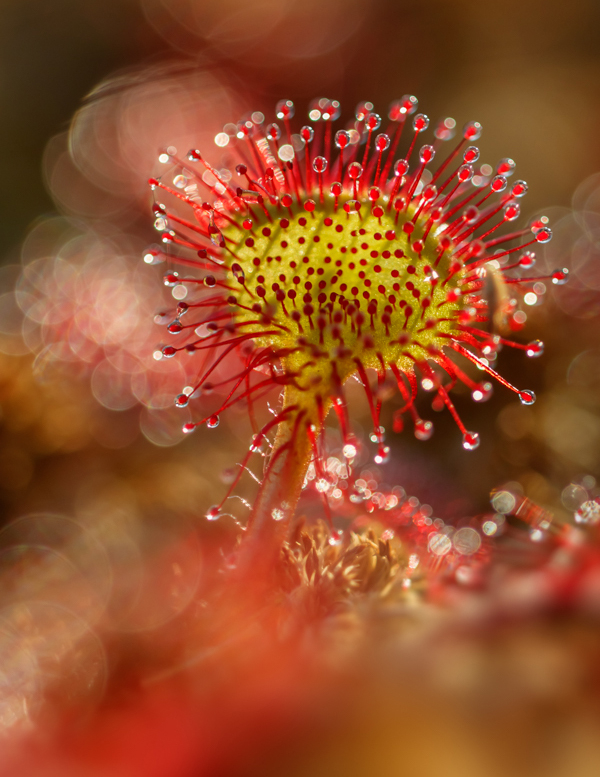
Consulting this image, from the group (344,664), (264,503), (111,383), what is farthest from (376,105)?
(344,664)

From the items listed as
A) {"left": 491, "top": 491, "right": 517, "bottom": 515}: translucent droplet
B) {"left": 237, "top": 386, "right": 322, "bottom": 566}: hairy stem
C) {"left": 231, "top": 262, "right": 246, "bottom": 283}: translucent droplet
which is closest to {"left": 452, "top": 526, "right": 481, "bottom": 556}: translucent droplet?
{"left": 491, "top": 491, "right": 517, "bottom": 515}: translucent droplet

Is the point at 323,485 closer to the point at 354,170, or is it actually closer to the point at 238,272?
the point at 238,272

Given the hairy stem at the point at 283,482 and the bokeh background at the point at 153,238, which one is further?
the bokeh background at the point at 153,238

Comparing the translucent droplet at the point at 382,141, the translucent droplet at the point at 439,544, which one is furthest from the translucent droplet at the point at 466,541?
the translucent droplet at the point at 382,141

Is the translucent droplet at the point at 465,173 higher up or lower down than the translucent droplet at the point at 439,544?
higher up

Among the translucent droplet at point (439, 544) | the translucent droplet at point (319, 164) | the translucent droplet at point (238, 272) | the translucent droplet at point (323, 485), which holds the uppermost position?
the translucent droplet at point (319, 164)

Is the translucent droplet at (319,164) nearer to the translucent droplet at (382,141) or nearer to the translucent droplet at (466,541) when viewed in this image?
the translucent droplet at (382,141)

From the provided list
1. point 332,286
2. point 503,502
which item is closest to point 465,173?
point 332,286

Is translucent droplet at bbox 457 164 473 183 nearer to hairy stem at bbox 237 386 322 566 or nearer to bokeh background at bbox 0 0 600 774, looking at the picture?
hairy stem at bbox 237 386 322 566
